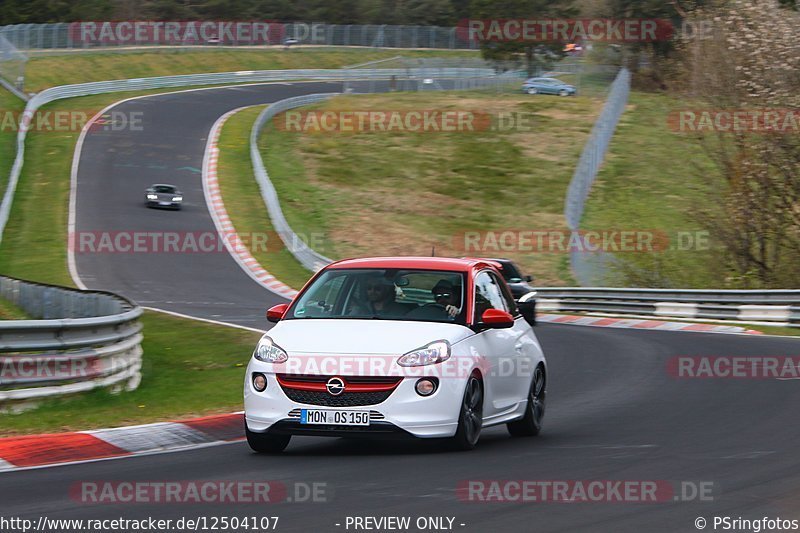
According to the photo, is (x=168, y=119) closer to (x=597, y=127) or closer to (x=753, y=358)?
(x=597, y=127)

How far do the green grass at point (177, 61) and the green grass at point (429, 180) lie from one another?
15.8 metres

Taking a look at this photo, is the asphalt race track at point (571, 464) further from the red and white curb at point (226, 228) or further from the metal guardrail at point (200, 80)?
the metal guardrail at point (200, 80)

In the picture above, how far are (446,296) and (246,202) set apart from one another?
113ft

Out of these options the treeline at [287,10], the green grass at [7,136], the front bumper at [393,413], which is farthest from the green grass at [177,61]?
the front bumper at [393,413]

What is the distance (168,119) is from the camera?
6019 cm

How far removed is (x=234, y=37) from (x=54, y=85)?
100 feet

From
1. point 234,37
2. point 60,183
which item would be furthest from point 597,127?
point 234,37

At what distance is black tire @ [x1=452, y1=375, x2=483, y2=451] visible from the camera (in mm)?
9414

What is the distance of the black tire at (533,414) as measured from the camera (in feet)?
36.3

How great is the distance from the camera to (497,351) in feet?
33.8

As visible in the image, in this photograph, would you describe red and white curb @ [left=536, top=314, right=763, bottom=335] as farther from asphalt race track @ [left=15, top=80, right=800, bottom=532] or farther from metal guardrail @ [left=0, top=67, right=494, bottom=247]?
metal guardrail @ [left=0, top=67, right=494, bottom=247]

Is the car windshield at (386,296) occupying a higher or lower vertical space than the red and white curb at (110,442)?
higher

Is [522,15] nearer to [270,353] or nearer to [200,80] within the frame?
[200,80]

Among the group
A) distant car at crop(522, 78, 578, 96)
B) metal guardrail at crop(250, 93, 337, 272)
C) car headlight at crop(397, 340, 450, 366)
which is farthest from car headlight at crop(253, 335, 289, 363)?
distant car at crop(522, 78, 578, 96)
